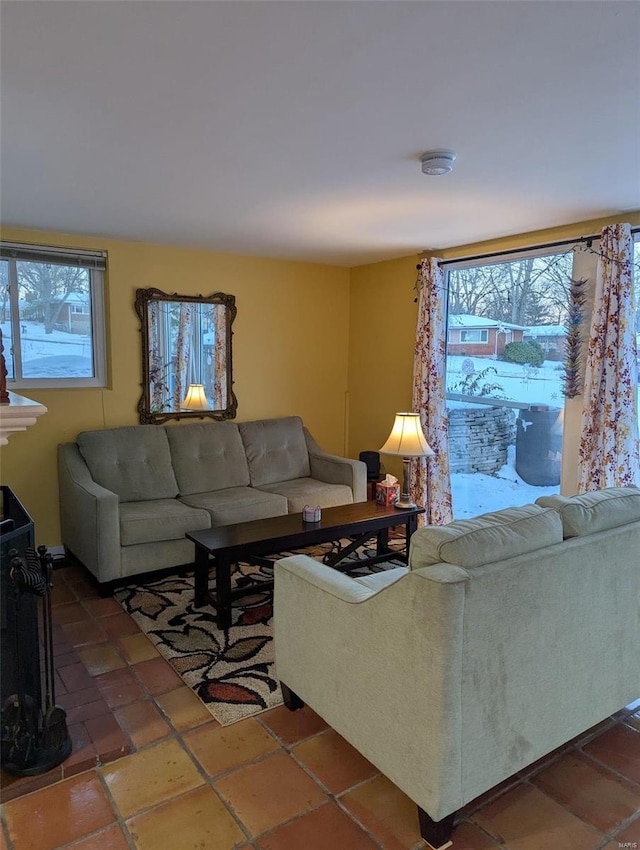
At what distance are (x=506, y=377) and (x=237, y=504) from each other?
7.02 feet

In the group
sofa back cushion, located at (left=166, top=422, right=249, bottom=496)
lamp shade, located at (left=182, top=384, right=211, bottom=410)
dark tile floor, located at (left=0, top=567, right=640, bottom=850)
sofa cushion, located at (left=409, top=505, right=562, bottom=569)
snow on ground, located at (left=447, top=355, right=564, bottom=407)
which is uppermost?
snow on ground, located at (left=447, top=355, right=564, bottom=407)

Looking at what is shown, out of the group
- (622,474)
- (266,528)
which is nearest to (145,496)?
(266,528)

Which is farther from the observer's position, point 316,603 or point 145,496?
point 145,496

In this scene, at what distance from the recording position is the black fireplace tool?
6.49ft

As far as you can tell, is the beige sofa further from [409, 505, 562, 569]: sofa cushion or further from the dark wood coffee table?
the dark wood coffee table

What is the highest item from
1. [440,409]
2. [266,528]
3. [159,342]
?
[159,342]

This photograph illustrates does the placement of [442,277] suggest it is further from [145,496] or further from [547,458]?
[145,496]

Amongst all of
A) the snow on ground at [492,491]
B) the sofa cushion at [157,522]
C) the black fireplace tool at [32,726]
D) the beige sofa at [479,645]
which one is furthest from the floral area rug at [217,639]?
the snow on ground at [492,491]

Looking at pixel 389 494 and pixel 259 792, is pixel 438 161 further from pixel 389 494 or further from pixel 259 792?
pixel 259 792

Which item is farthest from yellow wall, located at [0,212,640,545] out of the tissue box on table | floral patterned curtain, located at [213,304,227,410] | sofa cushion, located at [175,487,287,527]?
the tissue box on table

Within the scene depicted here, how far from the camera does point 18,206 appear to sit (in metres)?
3.23

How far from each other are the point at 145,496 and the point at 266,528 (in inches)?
46.8

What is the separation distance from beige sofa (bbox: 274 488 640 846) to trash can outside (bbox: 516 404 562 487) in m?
1.74

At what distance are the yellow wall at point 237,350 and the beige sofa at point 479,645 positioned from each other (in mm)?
2683
